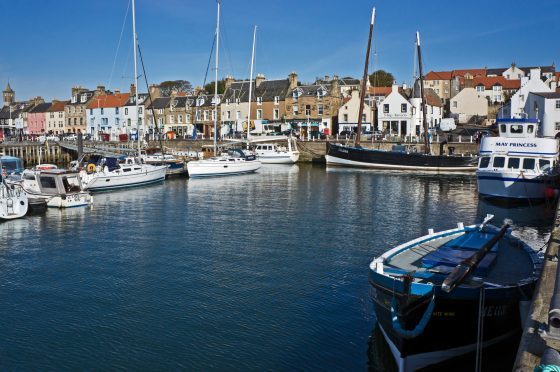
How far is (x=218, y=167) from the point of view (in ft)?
188

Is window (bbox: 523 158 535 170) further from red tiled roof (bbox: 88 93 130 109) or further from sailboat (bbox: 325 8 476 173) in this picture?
red tiled roof (bbox: 88 93 130 109)

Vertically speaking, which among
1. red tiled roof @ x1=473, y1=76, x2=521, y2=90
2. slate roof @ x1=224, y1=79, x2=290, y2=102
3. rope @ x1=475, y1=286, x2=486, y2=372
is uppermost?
red tiled roof @ x1=473, y1=76, x2=521, y2=90

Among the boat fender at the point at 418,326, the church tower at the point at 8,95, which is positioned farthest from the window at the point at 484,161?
the church tower at the point at 8,95

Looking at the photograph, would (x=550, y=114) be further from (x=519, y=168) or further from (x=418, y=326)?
(x=418, y=326)

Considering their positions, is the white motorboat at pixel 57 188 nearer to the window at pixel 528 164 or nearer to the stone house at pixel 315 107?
the window at pixel 528 164

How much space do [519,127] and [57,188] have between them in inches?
1275

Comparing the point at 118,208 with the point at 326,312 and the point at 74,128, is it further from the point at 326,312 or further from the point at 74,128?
the point at 74,128

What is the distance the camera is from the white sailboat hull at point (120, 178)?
1786 inches

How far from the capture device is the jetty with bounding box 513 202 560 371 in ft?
A: 28.6

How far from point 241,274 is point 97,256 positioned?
23.8 feet

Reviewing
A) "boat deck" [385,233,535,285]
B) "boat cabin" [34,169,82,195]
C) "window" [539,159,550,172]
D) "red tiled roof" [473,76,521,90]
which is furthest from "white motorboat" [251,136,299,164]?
"red tiled roof" [473,76,521,90]

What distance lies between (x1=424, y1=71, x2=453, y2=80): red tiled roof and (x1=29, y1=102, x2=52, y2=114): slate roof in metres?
82.5

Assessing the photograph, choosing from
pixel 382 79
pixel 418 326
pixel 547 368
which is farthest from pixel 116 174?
pixel 382 79

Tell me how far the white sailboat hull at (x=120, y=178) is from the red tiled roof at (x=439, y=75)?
3424 inches
